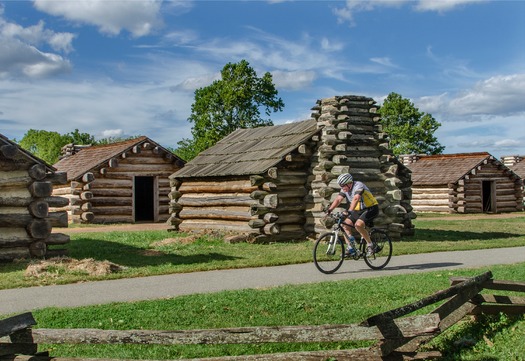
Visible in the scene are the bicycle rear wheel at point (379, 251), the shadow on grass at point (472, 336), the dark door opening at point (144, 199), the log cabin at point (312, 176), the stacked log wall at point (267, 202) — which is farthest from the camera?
the dark door opening at point (144, 199)

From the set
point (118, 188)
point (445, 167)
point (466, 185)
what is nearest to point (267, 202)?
point (118, 188)

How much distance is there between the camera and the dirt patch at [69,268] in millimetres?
12641

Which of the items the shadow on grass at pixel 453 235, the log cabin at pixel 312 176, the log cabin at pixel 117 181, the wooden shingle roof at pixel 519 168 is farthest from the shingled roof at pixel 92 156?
the wooden shingle roof at pixel 519 168

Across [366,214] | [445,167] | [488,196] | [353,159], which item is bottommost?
[366,214]

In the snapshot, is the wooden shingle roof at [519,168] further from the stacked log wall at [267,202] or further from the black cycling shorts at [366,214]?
the black cycling shorts at [366,214]

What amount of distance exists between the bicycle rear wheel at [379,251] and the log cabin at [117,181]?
1780cm

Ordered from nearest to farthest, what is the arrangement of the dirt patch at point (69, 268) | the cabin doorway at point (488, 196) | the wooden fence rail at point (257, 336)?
the wooden fence rail at point (257, 336)
the dirt patch at point (69, 268)
the cabin doorway at point (488, 196)

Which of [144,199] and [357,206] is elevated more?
[144,199]

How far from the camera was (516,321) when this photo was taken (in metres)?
8.21

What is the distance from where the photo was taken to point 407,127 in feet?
194

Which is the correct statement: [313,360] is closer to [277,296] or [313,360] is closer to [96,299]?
[277,296]

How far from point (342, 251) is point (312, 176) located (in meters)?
6.81

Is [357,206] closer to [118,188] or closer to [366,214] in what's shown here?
[366,214]

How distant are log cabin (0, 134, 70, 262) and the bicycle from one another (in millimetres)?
6327
